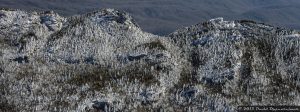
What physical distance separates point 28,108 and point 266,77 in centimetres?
6285

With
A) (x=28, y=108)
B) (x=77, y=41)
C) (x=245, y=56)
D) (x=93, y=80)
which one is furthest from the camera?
(x=77, y=41)

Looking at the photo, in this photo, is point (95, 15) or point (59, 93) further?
point (95, 15)

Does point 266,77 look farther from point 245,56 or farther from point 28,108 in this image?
point 28,108

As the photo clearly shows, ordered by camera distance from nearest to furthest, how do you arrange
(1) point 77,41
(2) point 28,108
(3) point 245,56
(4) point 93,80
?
(2) point 28,108 → (4) point 93,80 → (3) point 245,56 → (1) point 77,41

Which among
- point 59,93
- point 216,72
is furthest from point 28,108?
point 216,72

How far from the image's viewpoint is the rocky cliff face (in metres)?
146

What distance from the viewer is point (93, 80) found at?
15438 cm

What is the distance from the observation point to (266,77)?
511ft

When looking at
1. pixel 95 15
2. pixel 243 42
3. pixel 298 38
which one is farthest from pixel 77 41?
pixel 298 38

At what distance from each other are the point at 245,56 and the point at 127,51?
3405 centimetres

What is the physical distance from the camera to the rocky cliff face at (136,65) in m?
146

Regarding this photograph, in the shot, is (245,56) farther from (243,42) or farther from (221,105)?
(221,105)

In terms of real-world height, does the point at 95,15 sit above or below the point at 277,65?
above

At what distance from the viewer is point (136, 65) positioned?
16162 cm
